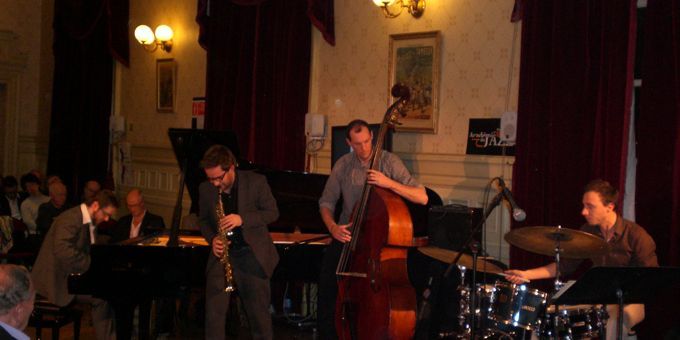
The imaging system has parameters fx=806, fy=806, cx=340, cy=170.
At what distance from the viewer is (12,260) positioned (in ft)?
25.0

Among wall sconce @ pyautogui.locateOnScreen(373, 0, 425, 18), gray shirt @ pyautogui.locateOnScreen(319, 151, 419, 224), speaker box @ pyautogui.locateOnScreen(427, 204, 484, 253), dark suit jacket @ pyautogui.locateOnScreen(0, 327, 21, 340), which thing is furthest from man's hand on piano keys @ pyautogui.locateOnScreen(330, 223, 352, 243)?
wall sconce @ pyautogui.locateOnScreen(373, 0, 425, 18)

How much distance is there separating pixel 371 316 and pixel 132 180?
6.53 m

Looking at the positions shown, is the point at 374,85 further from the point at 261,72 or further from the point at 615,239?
the point at 615,239

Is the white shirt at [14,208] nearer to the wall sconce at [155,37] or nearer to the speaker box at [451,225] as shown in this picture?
the wall sconce at [155,37]

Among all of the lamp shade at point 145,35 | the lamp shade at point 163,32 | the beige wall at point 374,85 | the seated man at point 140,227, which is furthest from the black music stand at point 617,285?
the lamp shade at point 145,35

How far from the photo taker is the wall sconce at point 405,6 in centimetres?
696

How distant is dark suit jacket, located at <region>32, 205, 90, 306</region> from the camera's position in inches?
206

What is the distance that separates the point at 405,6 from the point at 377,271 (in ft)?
10.3

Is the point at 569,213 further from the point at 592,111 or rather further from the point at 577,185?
the point at 592,111

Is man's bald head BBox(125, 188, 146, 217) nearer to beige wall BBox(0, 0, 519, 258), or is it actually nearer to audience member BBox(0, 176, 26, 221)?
beige wall BBox(0, 0, 519, 258)

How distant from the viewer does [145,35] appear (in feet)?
32.7

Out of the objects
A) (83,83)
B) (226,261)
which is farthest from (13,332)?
(83,83)

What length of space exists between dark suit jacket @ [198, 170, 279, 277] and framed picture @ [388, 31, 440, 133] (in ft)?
6.71

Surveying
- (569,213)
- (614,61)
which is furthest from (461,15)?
(569,213)
